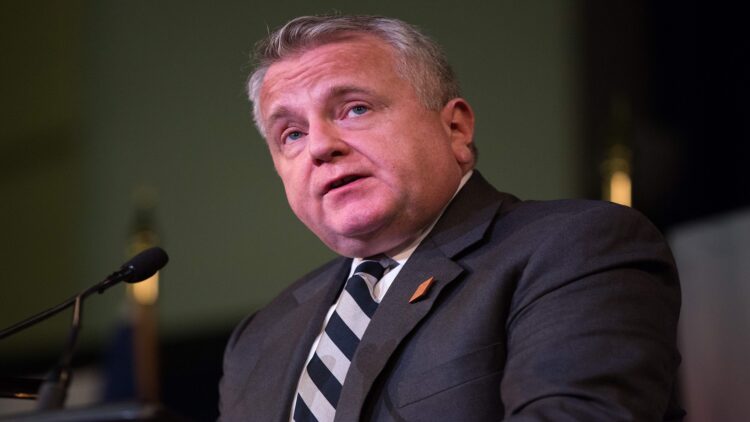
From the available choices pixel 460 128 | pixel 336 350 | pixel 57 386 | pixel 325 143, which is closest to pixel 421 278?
pixel 336 350

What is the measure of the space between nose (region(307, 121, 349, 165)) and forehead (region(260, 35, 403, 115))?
3.4 inches

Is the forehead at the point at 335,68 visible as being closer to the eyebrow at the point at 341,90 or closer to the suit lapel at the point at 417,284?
the eyebrow at the point at 341,90

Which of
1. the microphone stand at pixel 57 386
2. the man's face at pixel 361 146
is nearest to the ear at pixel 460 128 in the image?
the man's face at pixel 361 146

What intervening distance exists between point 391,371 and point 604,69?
317 cm

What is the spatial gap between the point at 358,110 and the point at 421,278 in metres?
0.43

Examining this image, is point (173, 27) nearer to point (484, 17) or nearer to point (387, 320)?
point (484, 17)

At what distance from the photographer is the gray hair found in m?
2.52

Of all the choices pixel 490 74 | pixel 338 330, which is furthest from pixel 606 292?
pixel 490 74

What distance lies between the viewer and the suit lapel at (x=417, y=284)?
6.88 ft

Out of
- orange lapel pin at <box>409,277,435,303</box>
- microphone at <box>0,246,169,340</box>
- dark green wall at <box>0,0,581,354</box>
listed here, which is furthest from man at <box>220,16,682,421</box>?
dark green wall at <box>0,0,581,354</box>

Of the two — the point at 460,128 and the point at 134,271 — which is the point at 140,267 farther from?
the point at 460,128

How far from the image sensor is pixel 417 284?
7.32 ft

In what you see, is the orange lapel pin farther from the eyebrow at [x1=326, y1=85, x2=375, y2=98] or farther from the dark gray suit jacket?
the eyebrow at [x1=326, y1=85, x2=375, y2=98]

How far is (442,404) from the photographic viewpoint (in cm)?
198
